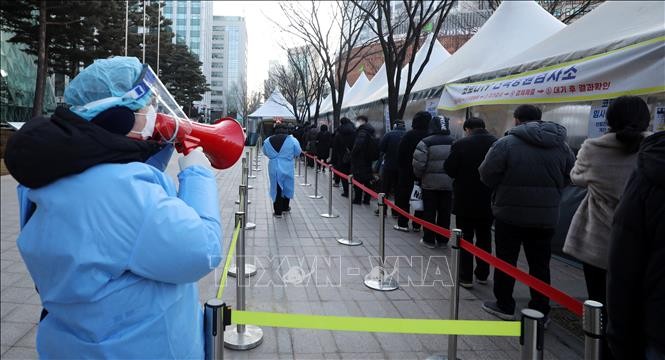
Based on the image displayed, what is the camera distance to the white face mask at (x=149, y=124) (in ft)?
5.23

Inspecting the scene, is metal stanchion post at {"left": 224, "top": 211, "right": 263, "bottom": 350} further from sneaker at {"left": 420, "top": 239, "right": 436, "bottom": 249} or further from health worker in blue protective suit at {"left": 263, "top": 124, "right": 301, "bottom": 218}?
health worker in blue protective suit at {"left": 263, "top": 124, "right": 301, "bottom": 218}

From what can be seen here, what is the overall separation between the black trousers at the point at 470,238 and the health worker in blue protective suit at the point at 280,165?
13.8 ft

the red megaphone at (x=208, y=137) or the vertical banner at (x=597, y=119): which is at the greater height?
the vertical banner at (x=597, y=119)

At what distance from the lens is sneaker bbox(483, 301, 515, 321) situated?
176 inches

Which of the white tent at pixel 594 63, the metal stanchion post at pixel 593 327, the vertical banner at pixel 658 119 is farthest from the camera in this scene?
the vertical banner at pixel 658 119

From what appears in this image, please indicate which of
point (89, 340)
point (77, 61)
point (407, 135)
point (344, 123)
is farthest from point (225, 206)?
point (77, 61)

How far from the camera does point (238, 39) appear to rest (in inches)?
3851

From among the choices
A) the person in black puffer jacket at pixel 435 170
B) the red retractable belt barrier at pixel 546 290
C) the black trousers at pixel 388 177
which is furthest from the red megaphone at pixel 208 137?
the black trousers at pixel 388 177

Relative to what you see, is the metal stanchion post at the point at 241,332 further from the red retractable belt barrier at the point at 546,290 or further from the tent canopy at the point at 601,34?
the tent canopy at the point at 601,34

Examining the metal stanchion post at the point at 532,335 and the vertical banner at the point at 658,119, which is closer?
the metal stanchion post at the point at 532,335

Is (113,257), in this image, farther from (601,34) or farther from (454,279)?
(601,34)

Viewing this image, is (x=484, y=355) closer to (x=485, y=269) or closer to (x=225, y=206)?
(x=485, y=269)

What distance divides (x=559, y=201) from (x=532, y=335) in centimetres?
257

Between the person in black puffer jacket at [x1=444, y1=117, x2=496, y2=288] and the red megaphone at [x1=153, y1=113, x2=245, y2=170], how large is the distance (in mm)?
3671
